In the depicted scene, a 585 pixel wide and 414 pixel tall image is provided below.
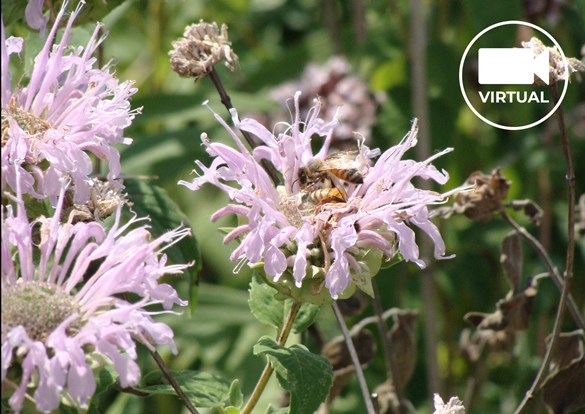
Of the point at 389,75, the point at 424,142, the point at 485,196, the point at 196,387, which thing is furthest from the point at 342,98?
the point at 196,387

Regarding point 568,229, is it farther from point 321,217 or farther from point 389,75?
A: point 389,75

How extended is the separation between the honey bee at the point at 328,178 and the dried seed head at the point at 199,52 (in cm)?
13

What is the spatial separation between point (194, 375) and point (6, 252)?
25 cm

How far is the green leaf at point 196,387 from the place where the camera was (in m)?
0.85

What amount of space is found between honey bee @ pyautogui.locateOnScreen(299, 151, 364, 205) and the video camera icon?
0.60ft

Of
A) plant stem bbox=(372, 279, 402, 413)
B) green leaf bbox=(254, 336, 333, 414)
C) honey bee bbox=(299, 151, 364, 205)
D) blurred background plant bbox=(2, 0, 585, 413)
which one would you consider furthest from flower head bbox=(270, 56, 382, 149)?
green leaf bbox=(254, 336, 333, 414)

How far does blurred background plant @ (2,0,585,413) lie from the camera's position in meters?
1.56

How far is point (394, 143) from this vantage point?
5.49 feet

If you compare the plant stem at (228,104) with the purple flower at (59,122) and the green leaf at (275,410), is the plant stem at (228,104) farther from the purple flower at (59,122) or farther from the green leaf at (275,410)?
the green leaf at (275,410)

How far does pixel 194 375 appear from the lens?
0.91 m

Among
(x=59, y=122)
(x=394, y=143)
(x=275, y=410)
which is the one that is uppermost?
(x=59, y=122)

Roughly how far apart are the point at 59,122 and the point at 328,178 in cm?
24

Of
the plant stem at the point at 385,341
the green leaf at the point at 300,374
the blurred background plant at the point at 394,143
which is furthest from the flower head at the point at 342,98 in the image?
the green leaf at the point at 300,374

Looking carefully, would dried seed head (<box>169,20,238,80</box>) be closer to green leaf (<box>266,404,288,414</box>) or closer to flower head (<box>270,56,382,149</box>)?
green leaf (<box>266,404,288,414</box>)
